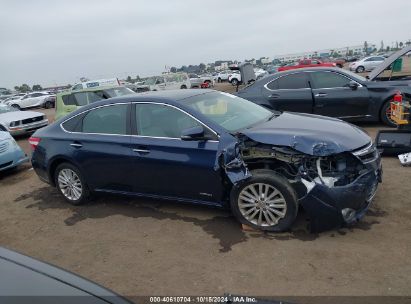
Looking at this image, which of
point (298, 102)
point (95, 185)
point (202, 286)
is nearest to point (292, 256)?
point (202, 286)

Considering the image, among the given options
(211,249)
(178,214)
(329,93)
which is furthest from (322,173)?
(329,93)

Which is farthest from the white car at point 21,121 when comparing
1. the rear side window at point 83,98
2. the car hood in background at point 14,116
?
the rear side window at point 83,98

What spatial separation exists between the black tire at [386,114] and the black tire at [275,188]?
548 centimetres

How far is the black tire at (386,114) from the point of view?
27.9 ft

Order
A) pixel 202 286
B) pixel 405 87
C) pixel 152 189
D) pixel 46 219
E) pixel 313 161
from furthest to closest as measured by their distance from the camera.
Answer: pixel 405 87 → pixel 46 219 → pixel 152 189 → pixel 313 161 → pixel 202 286

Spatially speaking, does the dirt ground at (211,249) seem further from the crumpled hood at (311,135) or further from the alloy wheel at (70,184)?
the crumpled hood at (311,135)

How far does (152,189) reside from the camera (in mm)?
4906

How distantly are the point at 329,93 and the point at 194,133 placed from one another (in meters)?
5.39

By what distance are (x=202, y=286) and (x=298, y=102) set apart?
6351 millimetres

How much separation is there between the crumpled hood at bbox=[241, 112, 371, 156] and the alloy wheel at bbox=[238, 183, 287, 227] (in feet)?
1.67

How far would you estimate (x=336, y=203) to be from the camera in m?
3.90

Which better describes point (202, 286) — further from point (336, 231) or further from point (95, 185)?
point (95, 185)

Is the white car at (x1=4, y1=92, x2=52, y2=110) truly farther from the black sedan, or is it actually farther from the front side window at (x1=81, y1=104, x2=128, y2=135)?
the front side window at (x1=81, y1=104, x2=128, y2=135)

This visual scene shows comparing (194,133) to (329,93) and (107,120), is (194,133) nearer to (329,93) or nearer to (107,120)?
(107,120)
